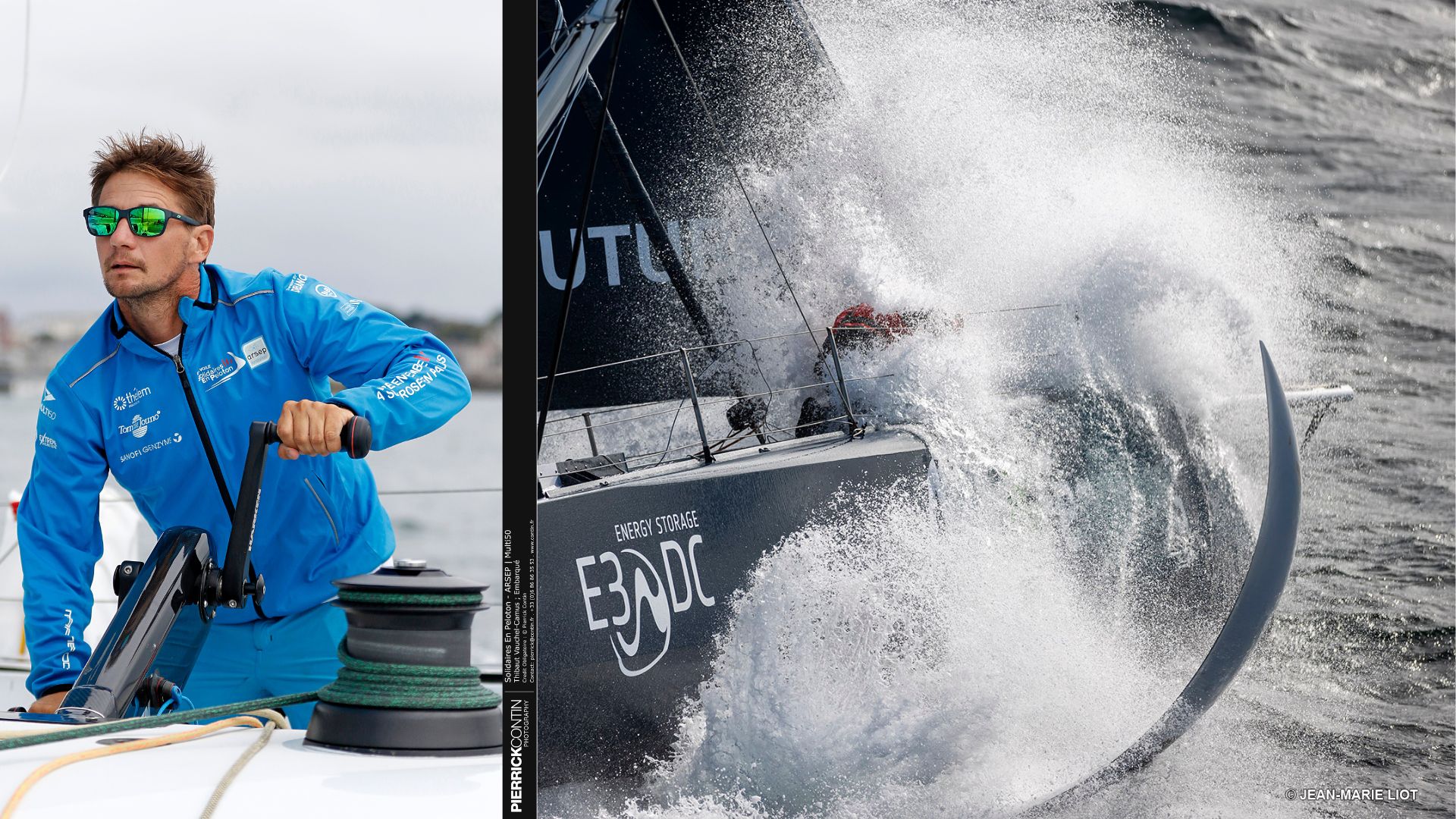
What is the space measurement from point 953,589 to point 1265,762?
0.41m

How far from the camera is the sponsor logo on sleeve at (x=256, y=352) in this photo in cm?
200

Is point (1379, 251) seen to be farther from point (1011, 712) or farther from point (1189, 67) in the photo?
point (1011, 712)

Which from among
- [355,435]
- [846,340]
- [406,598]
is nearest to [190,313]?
[355,435]

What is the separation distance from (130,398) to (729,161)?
1321mm

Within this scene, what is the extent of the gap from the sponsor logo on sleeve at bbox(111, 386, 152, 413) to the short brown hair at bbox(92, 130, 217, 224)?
0.33 metres

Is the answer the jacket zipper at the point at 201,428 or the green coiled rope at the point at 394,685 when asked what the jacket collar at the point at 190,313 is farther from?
the green coiled rope at the point at 394,685

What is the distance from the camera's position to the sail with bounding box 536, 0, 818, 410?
3.97ft

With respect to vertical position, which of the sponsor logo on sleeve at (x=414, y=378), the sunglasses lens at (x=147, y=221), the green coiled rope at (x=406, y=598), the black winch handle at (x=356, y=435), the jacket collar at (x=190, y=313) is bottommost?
the green coiled rope at (x=406, y=598)

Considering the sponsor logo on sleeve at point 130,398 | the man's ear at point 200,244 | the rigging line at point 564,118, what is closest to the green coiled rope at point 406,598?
the rigging line at point 564,118

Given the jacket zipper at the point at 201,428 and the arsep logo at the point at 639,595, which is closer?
the arsep logo at the point at 639,595

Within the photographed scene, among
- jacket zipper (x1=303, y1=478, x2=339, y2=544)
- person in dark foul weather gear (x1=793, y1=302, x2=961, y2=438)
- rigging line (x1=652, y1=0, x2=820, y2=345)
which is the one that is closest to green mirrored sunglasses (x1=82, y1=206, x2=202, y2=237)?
jacket zipper (x1=303, y1=478, x2=339, y2=544)

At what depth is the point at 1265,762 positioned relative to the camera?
4.12ft

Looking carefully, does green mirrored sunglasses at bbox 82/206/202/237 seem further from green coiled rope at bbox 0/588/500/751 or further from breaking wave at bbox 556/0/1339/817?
breaking wave at bbox 556/0/1339/817

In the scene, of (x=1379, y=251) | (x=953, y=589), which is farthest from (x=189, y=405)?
(x=1379, y=251)
